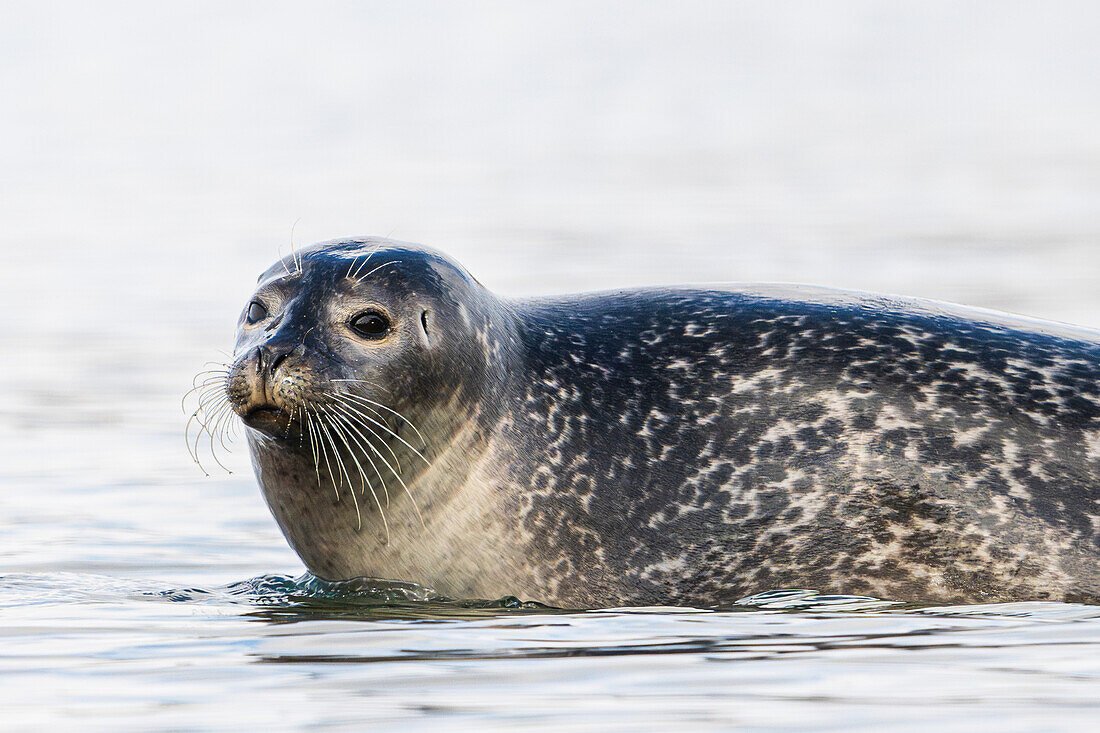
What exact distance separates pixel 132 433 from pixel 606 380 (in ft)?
17.6

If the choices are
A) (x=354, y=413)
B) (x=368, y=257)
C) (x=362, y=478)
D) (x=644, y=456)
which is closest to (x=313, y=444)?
(x=354, y=413)

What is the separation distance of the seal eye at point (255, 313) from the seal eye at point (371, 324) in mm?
379

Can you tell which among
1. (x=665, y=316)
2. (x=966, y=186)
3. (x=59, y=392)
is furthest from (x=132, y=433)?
(x=966, y=186)

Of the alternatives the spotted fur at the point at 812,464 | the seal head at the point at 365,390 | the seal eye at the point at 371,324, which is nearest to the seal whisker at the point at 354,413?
the seal head at the point at 365,390

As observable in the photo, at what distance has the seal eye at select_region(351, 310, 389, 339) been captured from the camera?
718cm

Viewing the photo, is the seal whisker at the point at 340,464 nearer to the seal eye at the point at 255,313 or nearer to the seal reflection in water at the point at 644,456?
the seal reflection in water at the point at 644,456

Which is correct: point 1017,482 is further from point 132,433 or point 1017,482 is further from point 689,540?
point 132,433

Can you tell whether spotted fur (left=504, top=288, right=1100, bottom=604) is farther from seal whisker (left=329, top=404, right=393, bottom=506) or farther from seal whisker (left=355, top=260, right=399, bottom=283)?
seal whisker (left=355, top=260, right=399, bottom=283)

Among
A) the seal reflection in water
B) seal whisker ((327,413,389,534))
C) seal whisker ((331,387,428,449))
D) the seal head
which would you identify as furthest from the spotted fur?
seal whisker ((327,413,389,534))

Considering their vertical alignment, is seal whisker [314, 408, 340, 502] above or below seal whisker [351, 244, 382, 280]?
below

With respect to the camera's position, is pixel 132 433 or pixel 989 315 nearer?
pixel 989 315

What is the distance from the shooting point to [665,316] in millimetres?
7887

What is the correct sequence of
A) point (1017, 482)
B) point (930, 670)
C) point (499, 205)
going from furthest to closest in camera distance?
point (499, 205)
point (1017, 482)
point (930, 670)

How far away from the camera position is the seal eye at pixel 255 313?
289 inches
